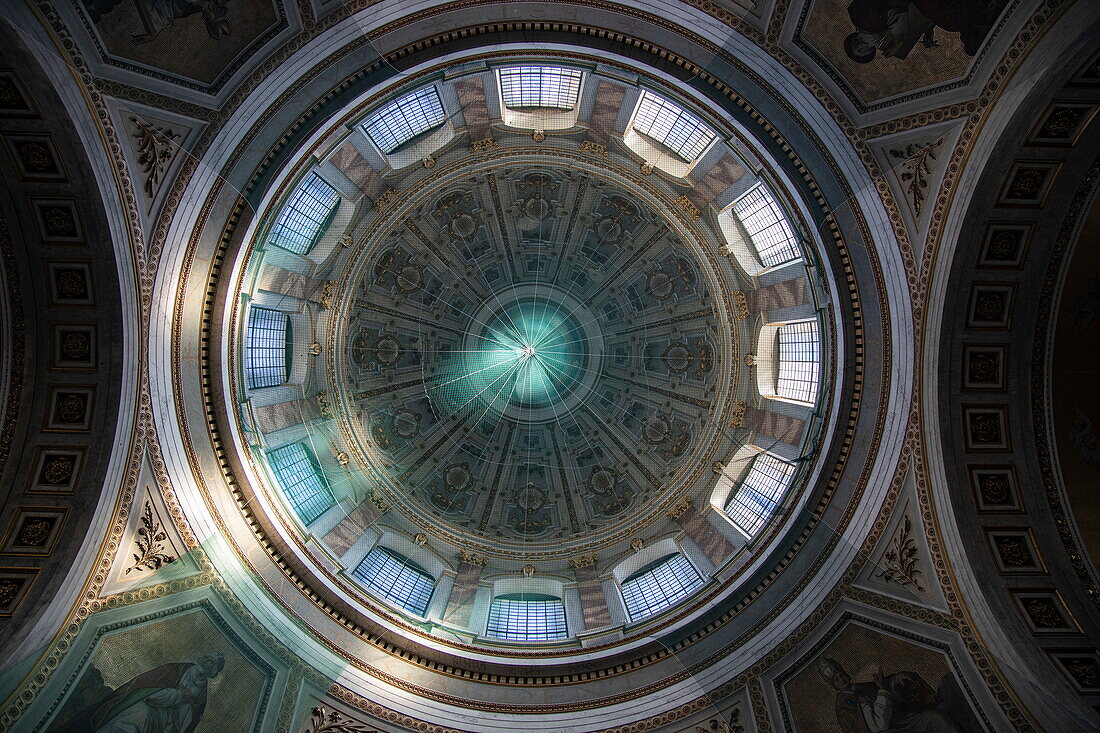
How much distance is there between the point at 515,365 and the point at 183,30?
14.4 metres

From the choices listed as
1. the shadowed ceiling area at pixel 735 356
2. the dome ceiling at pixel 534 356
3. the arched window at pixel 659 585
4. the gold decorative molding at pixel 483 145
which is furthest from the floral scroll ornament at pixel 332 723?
the gold decorative molding at pixel 483 145

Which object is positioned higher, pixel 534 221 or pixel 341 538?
pixel 534 221

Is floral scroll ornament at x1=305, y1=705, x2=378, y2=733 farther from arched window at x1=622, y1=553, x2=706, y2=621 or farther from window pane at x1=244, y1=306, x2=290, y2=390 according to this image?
window pane at x1=244, y1=306, x2=290, y2=390

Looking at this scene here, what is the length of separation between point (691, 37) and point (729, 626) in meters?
15.4

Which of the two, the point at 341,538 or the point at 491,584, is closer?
the point at 341,538

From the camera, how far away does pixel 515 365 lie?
24.4 meters

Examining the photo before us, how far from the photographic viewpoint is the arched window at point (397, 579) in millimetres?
20078

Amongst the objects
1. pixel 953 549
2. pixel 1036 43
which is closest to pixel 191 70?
pixel 1036 43

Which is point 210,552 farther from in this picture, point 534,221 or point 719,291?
point 719,291

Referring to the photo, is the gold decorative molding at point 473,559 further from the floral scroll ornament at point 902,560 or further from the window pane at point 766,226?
the window pane at point 766,226

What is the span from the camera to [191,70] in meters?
14.1

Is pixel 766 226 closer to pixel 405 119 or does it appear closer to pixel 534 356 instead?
pixel 534 356

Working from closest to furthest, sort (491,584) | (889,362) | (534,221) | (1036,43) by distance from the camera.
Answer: (1036,43) < (889,362) < (491,584) < (534,221)

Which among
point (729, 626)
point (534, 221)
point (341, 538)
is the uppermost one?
point (534, 221)
